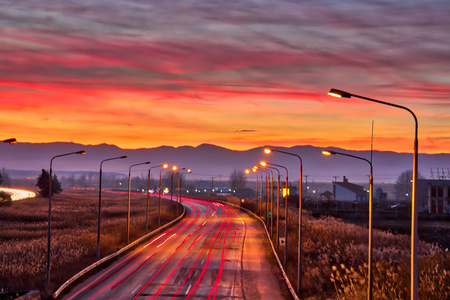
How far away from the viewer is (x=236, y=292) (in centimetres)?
4078

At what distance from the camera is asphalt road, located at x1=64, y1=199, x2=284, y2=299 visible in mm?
39781

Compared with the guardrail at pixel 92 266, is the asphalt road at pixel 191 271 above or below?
below

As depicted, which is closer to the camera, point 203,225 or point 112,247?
point 112,247

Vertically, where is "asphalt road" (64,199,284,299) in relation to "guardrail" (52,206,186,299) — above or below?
below

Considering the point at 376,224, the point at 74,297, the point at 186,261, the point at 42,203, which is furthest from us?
the point at 42,203

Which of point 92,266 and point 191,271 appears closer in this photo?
point 92,266

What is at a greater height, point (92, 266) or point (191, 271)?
point (92, 266)

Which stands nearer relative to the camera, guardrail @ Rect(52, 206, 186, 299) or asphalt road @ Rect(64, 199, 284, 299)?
guardrail @ Rect(52, 206, 186, 299)

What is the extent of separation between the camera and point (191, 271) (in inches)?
1956

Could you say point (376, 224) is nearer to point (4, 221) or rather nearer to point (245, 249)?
point (245, 249)

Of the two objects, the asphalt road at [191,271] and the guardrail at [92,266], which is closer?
the guardrail at [92,266]

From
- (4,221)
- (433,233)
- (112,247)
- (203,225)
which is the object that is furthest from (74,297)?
(433,233)

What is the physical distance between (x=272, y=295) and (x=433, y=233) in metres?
78.5

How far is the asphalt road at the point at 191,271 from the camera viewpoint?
3978cm
